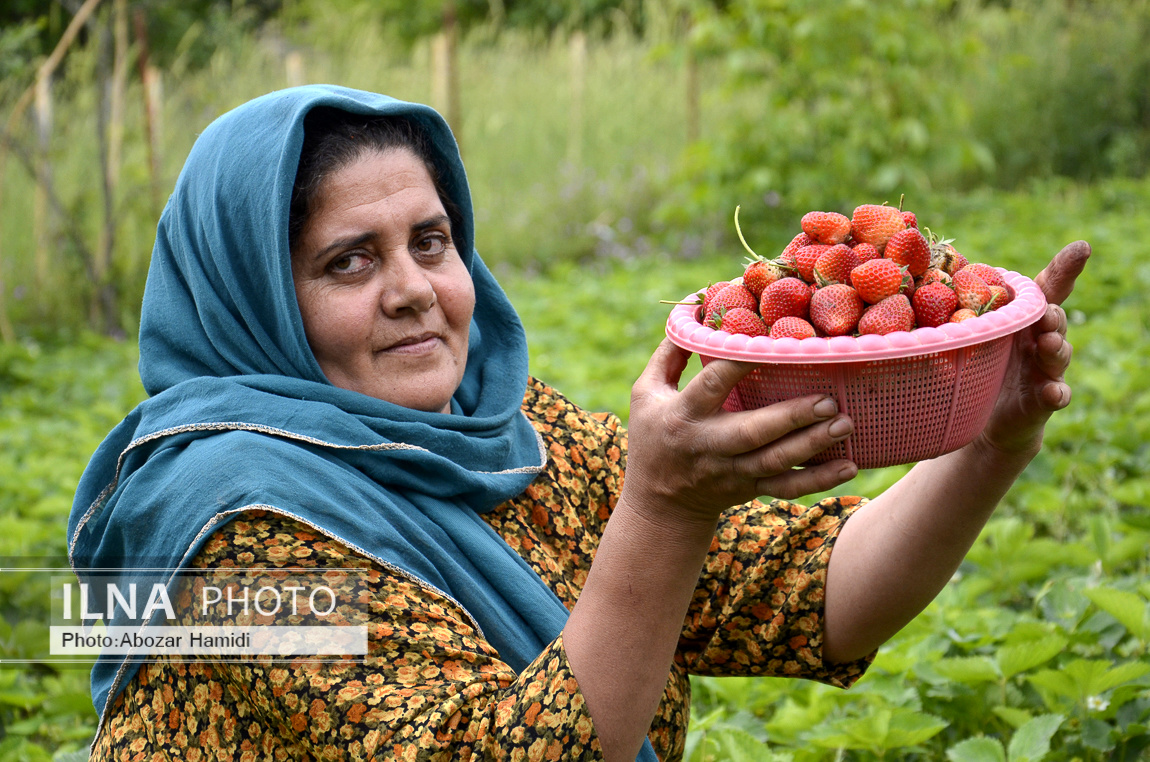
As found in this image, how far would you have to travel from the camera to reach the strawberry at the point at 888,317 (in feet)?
3.84

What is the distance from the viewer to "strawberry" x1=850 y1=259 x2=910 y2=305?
3.93ft

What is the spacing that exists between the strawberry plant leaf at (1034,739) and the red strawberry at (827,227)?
0.98 metres

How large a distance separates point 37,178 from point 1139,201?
7.73 m

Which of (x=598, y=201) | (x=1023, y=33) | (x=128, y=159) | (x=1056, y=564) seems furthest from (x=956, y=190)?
(x=1056, y=564)

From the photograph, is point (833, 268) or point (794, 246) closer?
point (833, 268)

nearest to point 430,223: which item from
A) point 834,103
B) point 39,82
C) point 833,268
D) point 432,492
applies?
point 432,492

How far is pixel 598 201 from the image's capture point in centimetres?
859

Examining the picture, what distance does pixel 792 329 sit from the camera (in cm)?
117

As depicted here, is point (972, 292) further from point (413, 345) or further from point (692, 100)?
point (692, 100)

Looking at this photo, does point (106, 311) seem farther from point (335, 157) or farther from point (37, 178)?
point (335, 157)

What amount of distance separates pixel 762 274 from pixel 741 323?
0.32ft

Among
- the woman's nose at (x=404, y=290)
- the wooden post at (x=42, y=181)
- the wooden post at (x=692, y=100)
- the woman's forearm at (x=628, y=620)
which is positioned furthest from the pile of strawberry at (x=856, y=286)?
the wooden post at (x=692, y=100)

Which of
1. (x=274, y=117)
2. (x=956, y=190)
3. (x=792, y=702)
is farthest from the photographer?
(x=956, y=190)

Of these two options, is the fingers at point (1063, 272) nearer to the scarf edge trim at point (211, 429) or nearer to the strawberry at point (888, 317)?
the strawberry at point (888, 317)
